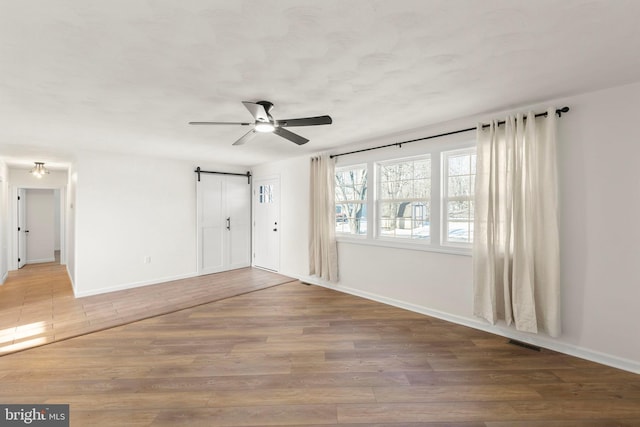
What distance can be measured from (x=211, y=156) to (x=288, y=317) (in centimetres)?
340

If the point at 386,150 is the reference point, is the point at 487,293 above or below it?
below

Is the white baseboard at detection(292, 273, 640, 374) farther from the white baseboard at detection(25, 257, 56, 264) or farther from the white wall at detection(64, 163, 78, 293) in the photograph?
the white baseboard at detection(25, 257, 56, 264)

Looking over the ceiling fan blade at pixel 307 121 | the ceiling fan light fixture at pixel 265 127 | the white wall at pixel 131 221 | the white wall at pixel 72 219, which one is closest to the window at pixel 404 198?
the ceiling fan blade at pixel 307 121

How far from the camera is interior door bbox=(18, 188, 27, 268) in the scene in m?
6.62

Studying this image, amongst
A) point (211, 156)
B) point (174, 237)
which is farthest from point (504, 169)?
point (174, 237)

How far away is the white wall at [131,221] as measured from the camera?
15.0 feet

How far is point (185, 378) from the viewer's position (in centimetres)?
232

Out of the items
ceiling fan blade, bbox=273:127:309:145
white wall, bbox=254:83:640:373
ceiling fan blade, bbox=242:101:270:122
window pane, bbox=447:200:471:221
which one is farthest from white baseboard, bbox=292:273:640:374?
ceiling fan blade, bbox=242:101:270:122

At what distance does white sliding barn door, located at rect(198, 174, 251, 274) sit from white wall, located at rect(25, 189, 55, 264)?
5154 mm

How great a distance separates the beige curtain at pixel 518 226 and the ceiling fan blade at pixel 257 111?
2332 millimetres

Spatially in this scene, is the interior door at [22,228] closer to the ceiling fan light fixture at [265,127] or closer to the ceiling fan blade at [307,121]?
the ceiling fan light fixture at [265,127]

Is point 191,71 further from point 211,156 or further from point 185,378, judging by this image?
point 211,156

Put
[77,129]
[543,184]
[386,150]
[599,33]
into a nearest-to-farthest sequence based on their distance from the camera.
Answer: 1. [599,33]
2. [543,184]
3. [77,129]
4. [386,150]

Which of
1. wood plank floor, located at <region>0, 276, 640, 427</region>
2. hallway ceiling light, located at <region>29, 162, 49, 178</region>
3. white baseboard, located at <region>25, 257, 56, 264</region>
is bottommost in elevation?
wood plank floor, located at <region>0, 276, 640, 427</region>
